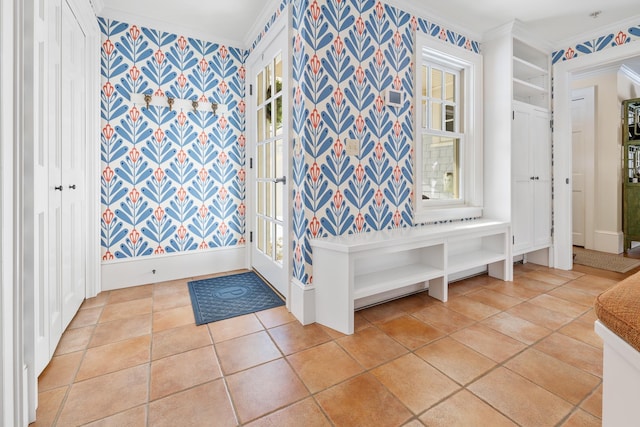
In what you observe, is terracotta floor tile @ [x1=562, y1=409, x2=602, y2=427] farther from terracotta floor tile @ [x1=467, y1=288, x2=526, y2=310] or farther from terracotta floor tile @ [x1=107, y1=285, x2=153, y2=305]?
terracotta floor tile @ [x1=107, y1=285, x2=153, y2=305]

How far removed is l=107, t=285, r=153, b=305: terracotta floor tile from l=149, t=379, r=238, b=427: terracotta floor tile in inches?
57.5

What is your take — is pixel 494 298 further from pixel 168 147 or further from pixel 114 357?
pixel 168 147

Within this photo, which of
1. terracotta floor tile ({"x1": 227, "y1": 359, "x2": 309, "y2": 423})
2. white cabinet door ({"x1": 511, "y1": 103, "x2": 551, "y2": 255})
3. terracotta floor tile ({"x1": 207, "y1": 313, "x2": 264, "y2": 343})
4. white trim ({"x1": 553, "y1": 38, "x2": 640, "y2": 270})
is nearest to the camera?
terracotta floor tile ({"x1": 227, "y1": 359, "x2": 309, "y2": 423})

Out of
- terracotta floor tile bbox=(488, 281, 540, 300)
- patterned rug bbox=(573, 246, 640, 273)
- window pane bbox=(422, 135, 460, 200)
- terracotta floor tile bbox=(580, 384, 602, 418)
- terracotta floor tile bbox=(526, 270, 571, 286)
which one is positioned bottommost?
terracotta floor tile bbox=(580, 384, 602, 418)

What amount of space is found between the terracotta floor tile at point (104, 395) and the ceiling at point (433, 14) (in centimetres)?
270

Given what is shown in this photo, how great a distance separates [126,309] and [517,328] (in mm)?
2749

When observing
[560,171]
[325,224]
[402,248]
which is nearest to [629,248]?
[560,171]

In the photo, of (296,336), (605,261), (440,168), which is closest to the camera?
(296,336)

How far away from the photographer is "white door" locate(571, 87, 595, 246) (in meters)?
4.26

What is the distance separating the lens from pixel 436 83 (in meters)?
2.94

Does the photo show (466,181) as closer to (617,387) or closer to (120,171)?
(617,387)

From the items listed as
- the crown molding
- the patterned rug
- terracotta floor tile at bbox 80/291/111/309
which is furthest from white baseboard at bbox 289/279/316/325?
the patterned rug

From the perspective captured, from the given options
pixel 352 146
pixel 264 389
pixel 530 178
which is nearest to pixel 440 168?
pixel 530 178

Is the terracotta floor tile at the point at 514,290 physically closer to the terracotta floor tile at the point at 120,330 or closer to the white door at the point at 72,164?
the terracotta floor tile at the point at 120,330
